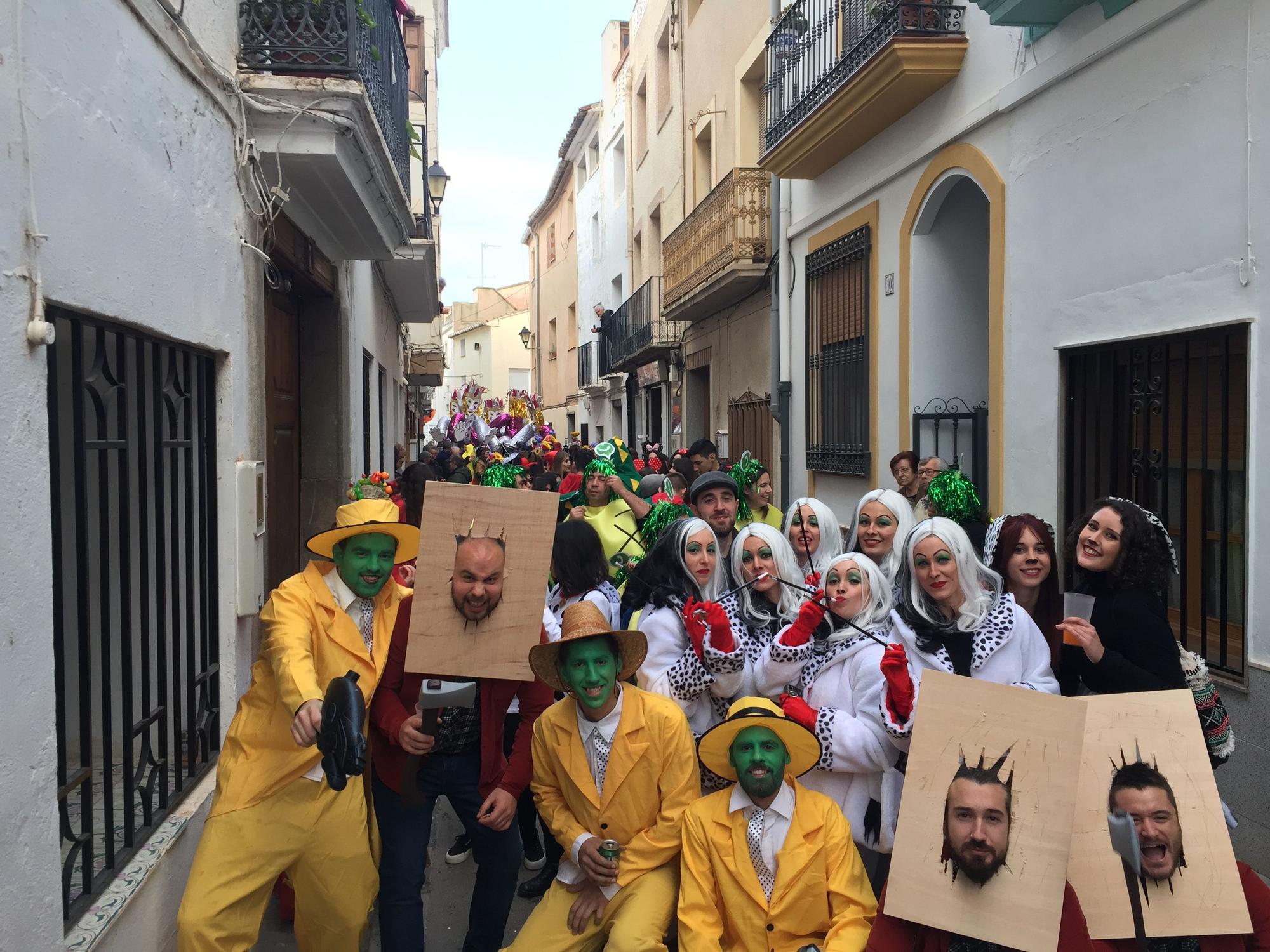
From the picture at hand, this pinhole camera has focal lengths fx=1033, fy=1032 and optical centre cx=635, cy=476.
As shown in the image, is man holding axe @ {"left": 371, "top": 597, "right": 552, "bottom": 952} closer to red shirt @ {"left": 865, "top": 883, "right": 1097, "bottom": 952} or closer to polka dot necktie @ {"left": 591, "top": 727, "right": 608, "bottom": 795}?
polka dot necktie @ {"left": 591, "top": 727, "right": 608, "bottom": 795}

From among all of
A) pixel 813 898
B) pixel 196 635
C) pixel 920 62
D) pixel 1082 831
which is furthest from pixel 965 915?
pixel 920 62

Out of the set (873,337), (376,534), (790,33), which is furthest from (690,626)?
(790,33)

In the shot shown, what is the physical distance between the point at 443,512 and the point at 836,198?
824 centimetres

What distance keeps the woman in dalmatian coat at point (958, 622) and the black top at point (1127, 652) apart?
146 millimetres

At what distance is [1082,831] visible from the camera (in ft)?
8.34

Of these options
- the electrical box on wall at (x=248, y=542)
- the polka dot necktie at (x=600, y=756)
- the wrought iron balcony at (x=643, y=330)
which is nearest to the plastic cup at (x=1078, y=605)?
the polka dot necktie at (x=600, y=756)

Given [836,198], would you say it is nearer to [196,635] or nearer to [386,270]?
[386,270]

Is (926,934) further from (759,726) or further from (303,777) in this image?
(303,777)

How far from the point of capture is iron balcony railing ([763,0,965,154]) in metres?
7.96

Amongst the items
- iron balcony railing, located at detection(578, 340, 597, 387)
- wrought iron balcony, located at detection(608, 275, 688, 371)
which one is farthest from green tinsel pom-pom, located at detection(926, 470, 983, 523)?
iron balcony railing, located at detection(578, 340, 597, 387)

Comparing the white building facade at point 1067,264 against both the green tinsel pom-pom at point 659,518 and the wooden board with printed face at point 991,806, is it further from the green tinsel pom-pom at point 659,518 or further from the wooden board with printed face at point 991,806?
the wooden board with printed face at point 991,806

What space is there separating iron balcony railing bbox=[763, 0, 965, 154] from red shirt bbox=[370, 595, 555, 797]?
636 cm

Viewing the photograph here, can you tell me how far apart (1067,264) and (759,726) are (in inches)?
184

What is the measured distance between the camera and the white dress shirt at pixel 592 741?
3.27 metres
